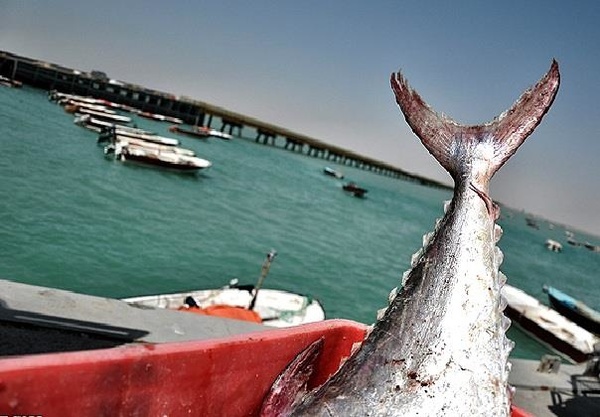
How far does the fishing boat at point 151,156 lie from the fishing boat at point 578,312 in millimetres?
20541

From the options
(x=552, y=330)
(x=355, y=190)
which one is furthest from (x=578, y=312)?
(x=355, y=190)

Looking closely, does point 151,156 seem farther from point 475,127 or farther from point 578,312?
point 475,127

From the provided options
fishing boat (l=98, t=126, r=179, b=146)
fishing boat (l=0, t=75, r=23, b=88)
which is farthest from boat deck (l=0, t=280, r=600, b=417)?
fishing boat (l=0, t=75, r=23, b=88)

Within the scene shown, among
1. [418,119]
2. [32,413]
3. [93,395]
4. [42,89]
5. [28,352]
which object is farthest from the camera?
[42,89]

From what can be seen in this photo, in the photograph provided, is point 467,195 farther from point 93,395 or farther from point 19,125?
point 19,125

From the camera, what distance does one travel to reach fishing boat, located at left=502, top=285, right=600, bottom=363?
16.0 meters

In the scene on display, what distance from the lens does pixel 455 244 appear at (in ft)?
9.10

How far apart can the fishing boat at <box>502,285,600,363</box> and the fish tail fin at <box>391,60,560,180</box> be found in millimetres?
14218

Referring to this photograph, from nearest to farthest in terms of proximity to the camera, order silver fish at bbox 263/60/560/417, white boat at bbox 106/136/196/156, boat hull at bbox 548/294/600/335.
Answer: silver fish at bbox 263/60/560/417 < boat hull at bbox 548/294/600/335 < white boat at bbox 106/136/196/156

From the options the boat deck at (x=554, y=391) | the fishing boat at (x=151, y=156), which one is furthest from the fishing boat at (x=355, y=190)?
the boat deck at (x=554, y=391)

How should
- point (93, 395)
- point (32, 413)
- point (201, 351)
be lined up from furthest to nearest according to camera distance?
point (201, 351)
point (93, 395)
point (32, 413)

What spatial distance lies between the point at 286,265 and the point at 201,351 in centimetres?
1589

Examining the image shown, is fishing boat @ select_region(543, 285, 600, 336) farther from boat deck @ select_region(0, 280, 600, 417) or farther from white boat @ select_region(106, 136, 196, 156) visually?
white boat @ select_region(106, 136, 196, 156)

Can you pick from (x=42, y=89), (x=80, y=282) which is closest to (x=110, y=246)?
(x=80, y=282)
